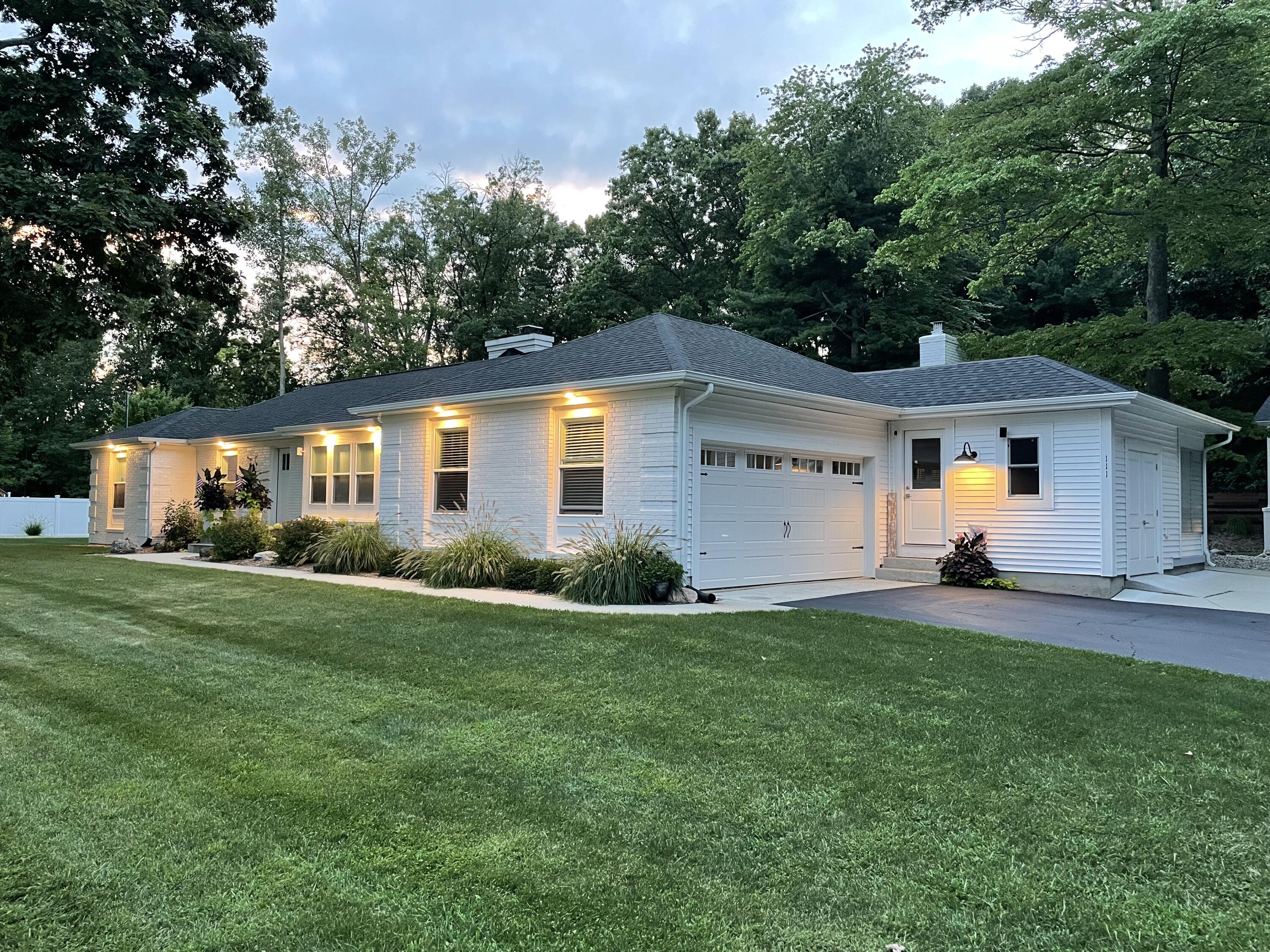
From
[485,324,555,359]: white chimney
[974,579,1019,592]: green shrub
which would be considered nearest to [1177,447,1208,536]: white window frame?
[974,579,1019,592]: green shrub

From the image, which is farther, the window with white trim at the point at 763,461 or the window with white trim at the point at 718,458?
the window with white trim at the point at 763,461

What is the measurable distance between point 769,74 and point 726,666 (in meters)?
27.2

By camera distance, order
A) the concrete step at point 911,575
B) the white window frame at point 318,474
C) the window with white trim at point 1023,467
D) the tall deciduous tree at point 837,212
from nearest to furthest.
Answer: the window with white trim at point 1023,467
the concrete step at point 911,575
the white window frame at point 318,474
the tall deciduous tree at point 837,212

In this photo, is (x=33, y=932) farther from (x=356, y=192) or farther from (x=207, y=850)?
(x=356, y=192)

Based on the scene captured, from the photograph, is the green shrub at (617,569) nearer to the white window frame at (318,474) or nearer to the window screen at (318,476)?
the white window frame at (318,474)

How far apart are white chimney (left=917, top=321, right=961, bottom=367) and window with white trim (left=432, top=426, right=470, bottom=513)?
9225 millimetres

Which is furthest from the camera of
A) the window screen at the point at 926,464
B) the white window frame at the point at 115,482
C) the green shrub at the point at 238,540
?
the white window frame at the point at 115,482

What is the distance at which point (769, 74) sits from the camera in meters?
27.9

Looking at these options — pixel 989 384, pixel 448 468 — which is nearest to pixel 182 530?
pixel 448 468

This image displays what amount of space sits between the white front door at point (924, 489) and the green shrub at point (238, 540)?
12128 mm

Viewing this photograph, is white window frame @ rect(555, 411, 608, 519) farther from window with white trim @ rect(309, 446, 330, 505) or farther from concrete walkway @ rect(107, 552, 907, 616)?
window with white trim @ rect(309, 446, 330, 505)

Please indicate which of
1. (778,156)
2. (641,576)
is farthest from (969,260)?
(641,576)

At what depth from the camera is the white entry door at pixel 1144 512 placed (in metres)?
12.3

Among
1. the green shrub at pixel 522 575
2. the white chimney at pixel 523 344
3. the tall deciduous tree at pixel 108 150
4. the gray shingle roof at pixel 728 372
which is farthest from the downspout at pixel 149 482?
the green shrub at pixel 522 575
